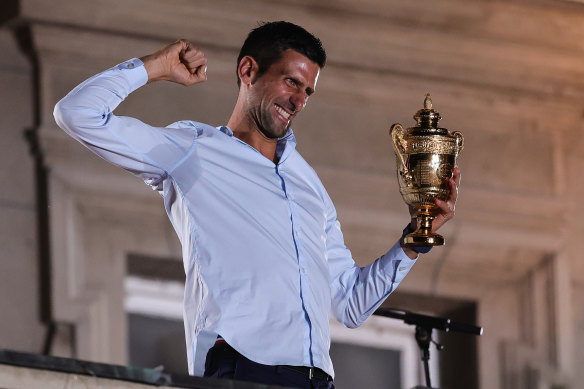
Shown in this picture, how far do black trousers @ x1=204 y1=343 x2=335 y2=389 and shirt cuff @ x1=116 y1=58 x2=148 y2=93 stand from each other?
55 centimetres

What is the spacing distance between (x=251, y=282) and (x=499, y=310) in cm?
310

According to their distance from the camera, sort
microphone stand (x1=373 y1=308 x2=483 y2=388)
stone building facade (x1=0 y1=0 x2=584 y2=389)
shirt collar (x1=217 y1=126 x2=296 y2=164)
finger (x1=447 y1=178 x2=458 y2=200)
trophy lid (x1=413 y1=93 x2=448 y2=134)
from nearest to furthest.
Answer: shirt collar (x1=217 y1=126 x2=296 y2=164)
finger (x1=447 y1=178 x2=458 y2=200)
trophy lid (x1=413 y1=93 x2=448 y2=134)
microphone stand (x1=373 y1=308 x2=483 y2=388)
stone building facade (x1=0 y1=0 x2=584 y2=389)

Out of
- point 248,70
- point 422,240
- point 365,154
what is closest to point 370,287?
point 422,240

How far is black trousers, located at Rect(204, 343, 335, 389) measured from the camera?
7.50 ft

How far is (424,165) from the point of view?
109 inches

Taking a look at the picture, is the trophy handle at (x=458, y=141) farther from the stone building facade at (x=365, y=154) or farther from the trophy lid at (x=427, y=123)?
the stone building facade at (x=365, y=154)

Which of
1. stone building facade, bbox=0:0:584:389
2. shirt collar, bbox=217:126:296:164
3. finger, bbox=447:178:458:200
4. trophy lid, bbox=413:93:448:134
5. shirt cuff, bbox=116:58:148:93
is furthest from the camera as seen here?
stone building facade, bbox=0:0:584:389

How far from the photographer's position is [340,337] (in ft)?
17.3

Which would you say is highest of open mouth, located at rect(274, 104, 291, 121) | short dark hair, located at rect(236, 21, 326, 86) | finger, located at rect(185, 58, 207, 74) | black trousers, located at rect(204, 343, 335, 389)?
short dark hair, located at rect(236, 21, 326, 86)

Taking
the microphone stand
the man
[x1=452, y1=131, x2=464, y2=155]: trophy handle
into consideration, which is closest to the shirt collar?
the man

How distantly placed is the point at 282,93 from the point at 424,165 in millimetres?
364

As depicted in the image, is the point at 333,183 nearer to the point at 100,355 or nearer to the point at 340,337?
the point at 340,337

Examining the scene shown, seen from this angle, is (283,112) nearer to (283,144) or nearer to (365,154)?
(283,144)

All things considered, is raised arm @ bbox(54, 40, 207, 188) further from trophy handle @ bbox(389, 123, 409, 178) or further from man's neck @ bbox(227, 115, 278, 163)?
trophy handle @ bbox(389, 123, 409, 178)
